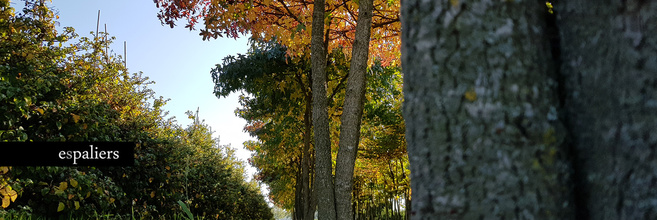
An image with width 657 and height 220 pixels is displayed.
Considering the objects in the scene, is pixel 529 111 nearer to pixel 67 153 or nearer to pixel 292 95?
pixel 67 153

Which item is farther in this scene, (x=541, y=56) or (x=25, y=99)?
(x=25, y=99)

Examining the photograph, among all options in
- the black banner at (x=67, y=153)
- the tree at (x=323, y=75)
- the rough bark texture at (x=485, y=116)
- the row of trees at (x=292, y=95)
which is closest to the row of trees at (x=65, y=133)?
the black banner at (x=67, y=153)

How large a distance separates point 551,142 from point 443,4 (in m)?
0.50

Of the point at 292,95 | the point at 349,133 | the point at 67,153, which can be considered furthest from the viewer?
the point at 292,95

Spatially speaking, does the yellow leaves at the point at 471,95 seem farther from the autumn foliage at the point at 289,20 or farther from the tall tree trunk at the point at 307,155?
the tall tree trunk at the point at 307,155

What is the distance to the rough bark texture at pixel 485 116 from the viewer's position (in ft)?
4.17

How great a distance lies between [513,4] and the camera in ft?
4.49

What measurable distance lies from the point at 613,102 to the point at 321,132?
4.29 m

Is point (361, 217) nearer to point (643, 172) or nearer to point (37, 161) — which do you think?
point (37, 161)

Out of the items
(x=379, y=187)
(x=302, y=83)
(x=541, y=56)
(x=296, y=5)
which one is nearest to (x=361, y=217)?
(x=379, y=187)

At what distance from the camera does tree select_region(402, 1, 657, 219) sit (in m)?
1.24

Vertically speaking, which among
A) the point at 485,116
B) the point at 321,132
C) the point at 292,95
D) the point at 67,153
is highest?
the point at 292,95

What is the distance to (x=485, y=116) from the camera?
1297 mm

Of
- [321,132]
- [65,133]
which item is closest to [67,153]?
[65,133]
